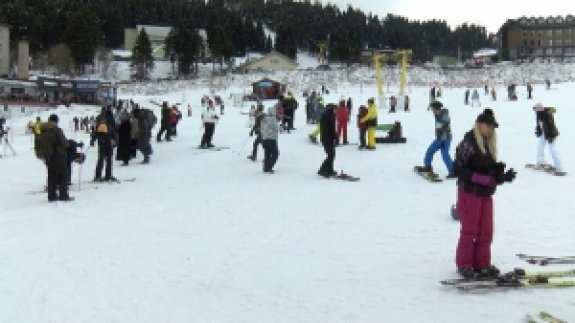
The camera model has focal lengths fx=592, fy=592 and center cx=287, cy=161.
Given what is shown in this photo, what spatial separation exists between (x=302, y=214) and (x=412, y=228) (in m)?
1.73

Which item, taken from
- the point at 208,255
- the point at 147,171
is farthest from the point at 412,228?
the point at 147,171

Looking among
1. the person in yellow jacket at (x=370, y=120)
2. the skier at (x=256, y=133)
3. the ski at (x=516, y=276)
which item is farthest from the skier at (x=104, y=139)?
the ski at (x=516, y=276)

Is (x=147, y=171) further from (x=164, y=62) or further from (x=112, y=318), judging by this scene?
(x=164, y=62)

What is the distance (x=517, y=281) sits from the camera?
15.9 ft

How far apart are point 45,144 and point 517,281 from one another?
7.67 meters

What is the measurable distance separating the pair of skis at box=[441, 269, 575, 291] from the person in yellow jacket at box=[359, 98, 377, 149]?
10.5 metres

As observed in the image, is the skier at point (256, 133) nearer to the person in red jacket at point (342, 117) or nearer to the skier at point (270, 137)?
the skier at point (270, 137)

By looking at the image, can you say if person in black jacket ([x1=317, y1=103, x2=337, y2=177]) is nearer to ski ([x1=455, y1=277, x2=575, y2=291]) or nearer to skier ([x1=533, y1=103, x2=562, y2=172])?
skier ([x1=533, y1=103, x2=562, y2=172])

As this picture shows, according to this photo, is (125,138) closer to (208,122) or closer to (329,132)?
(208,122)

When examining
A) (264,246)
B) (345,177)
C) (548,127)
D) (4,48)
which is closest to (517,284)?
(264,246)

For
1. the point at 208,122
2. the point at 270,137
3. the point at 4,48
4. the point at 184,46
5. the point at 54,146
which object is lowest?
the point at 54,146

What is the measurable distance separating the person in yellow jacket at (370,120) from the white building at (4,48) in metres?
70.2

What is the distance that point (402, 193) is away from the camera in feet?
33.3

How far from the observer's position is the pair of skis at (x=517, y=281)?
4.85 m
